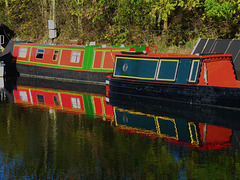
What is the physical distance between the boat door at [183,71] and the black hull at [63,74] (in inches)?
223

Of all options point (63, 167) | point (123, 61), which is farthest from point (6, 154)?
point (123, 61)

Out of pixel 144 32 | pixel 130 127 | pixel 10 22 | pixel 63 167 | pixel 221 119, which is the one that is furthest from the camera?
pixel 10 22

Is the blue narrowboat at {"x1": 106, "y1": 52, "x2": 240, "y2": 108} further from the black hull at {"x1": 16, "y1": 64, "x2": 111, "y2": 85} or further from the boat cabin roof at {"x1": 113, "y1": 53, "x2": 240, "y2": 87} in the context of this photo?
the black hull at {"x1": 16, "y1": 64, "x2": 111, "y2": 85}

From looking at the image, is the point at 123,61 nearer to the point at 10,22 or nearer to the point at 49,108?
the point at 49,108

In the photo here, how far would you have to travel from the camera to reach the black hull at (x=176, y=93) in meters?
15.8

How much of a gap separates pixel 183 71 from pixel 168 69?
74cm

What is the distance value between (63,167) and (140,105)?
765 cm

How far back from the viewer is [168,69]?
57.4 feet

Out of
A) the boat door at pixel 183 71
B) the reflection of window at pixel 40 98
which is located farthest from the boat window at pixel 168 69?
the reflection of window at pixel 40 98

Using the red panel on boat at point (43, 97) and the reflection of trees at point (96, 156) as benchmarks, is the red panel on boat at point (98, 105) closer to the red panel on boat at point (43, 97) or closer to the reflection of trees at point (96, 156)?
the red panel on boat at point (43, 97)

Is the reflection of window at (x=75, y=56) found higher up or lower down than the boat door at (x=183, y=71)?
lower down

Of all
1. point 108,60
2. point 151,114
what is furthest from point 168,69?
point 108,60

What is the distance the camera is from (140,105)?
686 inches

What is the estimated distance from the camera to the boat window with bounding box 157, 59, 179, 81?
17.3 m
